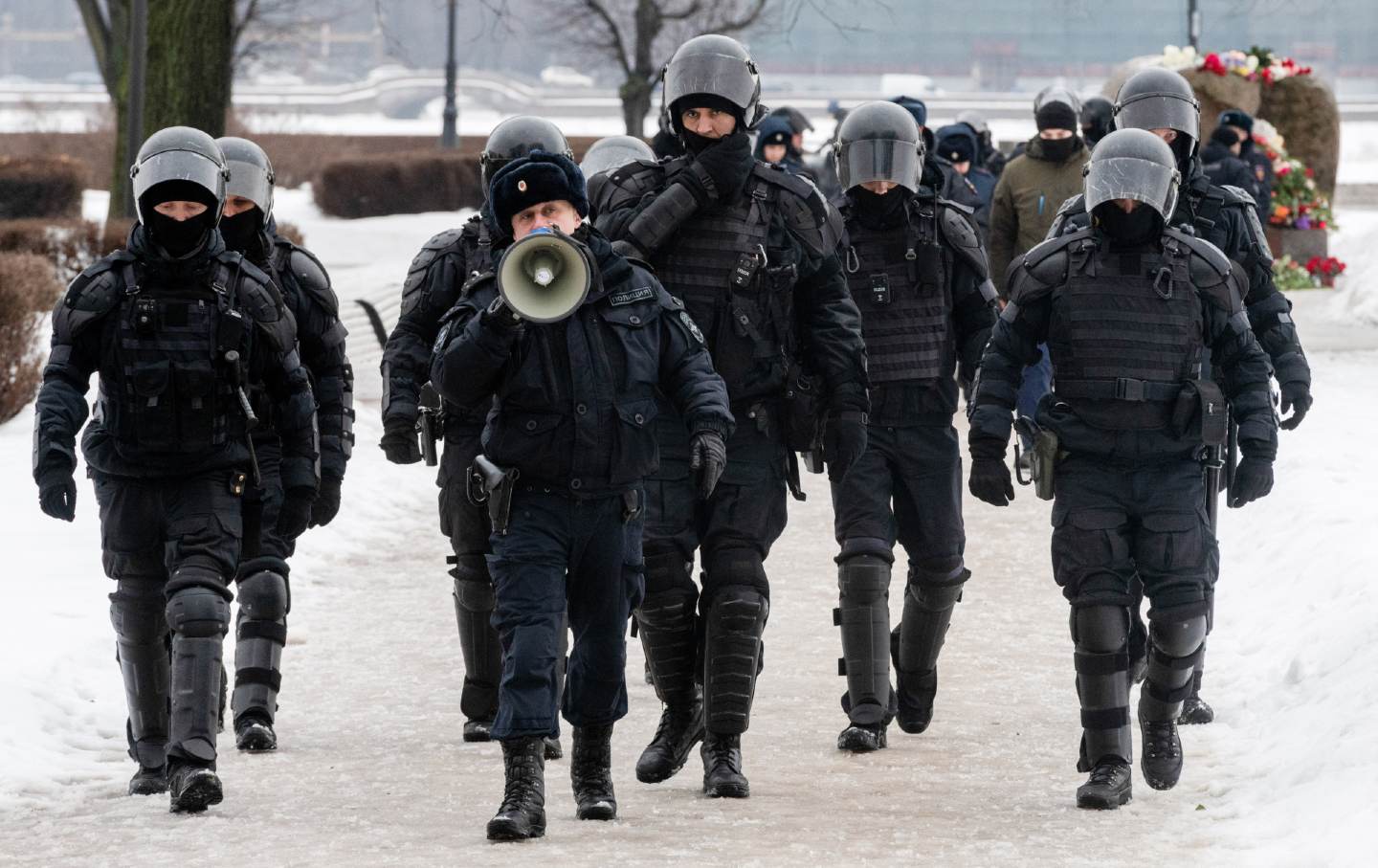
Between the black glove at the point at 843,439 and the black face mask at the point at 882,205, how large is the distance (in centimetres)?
97

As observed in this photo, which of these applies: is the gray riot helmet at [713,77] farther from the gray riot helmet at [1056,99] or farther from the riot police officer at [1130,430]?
the gray riot helmet at [1056,99]

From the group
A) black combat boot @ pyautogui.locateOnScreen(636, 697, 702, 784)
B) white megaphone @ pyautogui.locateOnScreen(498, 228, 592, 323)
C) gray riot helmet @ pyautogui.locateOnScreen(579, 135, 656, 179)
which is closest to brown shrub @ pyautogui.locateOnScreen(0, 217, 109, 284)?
gray riot helmet @ pyautogui.locateOnScreen(579, 135, 656, 179)

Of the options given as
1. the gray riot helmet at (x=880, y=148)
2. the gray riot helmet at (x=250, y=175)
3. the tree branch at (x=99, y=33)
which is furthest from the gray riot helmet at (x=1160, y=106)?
the tree branch at (x=99, y=33)

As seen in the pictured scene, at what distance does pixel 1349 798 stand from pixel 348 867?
2524 mm

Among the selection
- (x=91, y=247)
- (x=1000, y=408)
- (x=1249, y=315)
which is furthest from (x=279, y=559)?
(x=91, y=247)

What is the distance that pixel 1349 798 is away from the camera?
623cm

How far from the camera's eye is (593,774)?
247 inches

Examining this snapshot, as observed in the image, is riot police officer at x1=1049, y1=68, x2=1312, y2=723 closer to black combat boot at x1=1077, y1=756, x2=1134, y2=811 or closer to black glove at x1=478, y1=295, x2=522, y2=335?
black combat boot at x1=1077, y1=756, x2=1134, y2=811

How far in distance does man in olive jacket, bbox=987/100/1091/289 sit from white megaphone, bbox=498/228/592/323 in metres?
6.45

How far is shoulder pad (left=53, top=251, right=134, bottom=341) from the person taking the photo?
6.46 m

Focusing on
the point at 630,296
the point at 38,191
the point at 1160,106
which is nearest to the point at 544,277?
the point at 630,296

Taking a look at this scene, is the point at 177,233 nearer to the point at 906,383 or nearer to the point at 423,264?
the point at 423,264

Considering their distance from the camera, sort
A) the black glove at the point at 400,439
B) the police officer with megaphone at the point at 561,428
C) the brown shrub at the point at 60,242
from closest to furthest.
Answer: the police officer with megaphone at the point at 561,428
the black glove at the point at 400,439
the brown shrub at the point at 60,242

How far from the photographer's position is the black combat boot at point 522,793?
589cm
